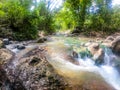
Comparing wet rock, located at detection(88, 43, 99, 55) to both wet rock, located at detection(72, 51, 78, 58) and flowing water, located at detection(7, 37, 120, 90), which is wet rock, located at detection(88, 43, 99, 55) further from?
wet rock, located at detection(72, 51, 78, 58)

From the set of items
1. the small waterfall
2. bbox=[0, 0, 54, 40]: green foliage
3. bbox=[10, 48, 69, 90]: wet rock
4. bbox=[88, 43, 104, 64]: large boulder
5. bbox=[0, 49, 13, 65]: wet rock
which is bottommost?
the small waterfall

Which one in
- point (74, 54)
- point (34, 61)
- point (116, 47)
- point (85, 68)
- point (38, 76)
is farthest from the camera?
point (116, 47)

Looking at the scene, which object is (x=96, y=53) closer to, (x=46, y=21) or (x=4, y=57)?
(x=4, y=57)

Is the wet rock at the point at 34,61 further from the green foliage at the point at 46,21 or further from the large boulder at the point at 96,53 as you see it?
the green foliage at the point at 46,21

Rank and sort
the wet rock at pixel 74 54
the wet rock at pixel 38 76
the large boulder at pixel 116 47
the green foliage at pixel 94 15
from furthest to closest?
the green foliage at pixel 94 15
the large boulder at pixel 116 47
the wet rock at pixel 74 54
the wet rock at pixel 38 76

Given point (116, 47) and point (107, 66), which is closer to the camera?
point (107, 66)

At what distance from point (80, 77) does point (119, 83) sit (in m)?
2.59

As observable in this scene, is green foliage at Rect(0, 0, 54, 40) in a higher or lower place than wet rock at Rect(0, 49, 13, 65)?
higher

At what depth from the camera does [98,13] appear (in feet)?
85.8

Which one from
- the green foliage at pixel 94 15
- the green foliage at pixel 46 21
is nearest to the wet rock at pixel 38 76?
the green foliage at pixel 94 15

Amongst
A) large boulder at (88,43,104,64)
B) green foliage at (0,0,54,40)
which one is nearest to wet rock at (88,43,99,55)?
large boulder at (88,43,104,64)

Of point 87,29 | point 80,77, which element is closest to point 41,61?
point 80,77

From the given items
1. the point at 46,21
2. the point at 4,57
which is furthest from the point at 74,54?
the point at 46,21

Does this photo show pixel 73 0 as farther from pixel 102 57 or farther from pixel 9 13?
pixel 102 57
